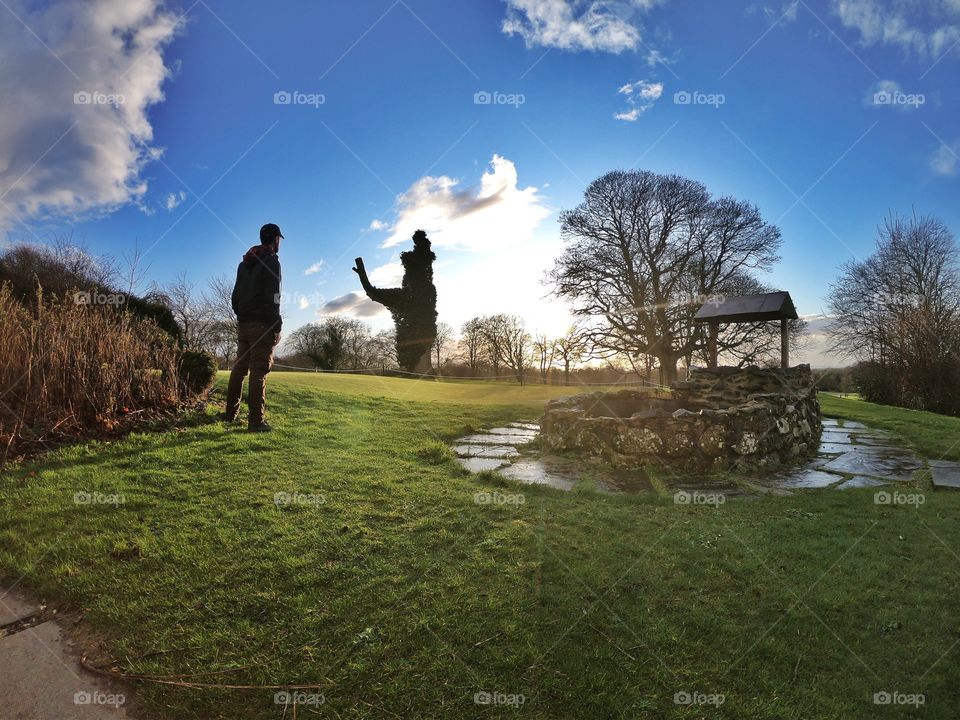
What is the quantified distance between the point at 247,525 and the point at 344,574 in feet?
3.90

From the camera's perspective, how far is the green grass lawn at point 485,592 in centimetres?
216

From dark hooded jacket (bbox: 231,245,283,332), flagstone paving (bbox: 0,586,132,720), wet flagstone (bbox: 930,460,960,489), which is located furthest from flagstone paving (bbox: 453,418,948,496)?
flagstone paving (bbox: 0,586,132,720)

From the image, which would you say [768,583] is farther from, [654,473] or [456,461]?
[456,461]

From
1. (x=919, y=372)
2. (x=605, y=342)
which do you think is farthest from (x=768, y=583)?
(x=919, y=372)

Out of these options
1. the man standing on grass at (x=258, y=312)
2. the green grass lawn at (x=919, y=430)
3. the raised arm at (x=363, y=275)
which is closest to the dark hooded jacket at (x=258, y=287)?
the man standing on grass at (x=258, y=312)

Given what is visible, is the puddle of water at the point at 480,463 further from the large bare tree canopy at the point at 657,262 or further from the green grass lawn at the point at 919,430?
the large bare tree canopy at the point at 657,262

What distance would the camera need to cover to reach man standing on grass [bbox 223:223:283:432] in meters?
6.61

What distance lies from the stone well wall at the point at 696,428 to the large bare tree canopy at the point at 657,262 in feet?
34.4

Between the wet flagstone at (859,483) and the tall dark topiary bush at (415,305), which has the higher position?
the tall dark topiary bush at (415,305)

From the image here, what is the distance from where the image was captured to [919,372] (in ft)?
62.0

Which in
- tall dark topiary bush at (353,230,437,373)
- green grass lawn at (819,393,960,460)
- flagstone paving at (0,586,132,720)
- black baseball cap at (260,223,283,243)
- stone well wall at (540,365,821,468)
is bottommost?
flagstone paving at (0,586,132,720)

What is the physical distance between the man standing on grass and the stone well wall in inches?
182

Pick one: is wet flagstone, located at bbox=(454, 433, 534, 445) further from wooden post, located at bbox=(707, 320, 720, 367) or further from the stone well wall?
wooden post, located at bbox=(707, 320, 720, 367)

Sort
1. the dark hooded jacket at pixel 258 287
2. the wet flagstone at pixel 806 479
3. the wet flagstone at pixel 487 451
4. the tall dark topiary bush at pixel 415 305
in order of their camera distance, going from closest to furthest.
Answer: the wet flagstone at pixel 806 479
the dark hooded jacket at pixel 258 287
the wet flagstone at pixel 487 451
the tall dark topiary bush at pixel 415 305
